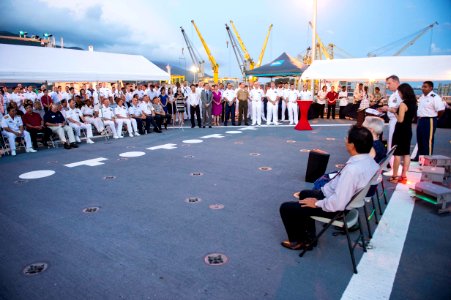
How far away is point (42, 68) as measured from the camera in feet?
28.7

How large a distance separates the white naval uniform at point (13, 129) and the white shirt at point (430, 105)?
10.1 m

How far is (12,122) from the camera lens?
26.7 feet

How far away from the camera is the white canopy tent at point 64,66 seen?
26.9ft

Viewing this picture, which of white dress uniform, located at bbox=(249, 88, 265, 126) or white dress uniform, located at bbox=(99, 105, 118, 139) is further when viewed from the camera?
white dress uniform, located at bbox=(249, 88, 265, 126)

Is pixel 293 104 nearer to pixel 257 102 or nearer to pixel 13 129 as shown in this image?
pixel 257 102

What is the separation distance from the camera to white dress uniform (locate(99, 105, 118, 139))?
10.3 m

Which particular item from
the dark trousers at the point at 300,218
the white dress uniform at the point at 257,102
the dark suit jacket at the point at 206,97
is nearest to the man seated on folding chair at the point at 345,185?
the dark trousers at the point at 300,218

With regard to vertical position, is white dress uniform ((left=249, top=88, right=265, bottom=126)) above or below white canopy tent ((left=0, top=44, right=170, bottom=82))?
below

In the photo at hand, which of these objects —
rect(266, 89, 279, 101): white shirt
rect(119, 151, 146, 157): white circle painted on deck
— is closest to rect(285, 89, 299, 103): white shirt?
rect(266, 89, 279, 101): white shirt

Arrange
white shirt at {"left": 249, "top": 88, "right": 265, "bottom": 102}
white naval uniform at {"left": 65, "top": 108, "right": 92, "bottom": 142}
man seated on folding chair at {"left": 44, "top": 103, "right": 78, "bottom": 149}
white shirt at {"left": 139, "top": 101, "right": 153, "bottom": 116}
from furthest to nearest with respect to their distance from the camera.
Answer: white shirt at {"left": 249, "top": 88, "right": 265, "bottom": 102} → white shirt at {"left": 139, "top": 101, "right": 153, "bottom": 116} → white naval uniform at {"left": 65, "top": 108, "right": 92, "bottom": 142} → man seated on folding chair at {"left": 44, "top": 103, "right": 78, "bottom": 149}

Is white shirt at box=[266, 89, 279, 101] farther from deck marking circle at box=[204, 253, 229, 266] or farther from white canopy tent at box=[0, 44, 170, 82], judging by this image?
deck marking circle at box=[204, 253, 229, 266]

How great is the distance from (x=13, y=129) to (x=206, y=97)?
Answer: 6.88m

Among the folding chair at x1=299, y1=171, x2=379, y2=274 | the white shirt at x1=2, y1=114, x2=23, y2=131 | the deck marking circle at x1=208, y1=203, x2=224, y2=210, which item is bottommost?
the deck marking circle at x1=208, y1=203, x2=224, y2=210

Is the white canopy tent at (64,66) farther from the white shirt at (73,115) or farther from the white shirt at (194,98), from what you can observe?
the white shirt at (194,98)
